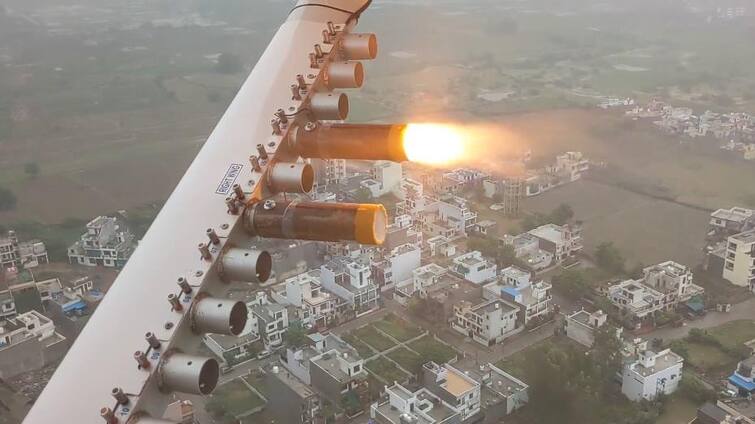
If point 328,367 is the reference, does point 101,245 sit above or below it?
above

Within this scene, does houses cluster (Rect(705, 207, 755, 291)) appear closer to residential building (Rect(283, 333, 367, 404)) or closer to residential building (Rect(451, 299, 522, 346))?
residential building (Rect(451, 299, 522, 346))

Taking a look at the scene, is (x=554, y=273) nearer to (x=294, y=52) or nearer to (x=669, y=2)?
(x=294, y=52)

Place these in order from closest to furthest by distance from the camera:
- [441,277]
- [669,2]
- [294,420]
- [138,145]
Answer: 1. [294,420]
2. [441,277]
3. [138,145]
4. [669,2]

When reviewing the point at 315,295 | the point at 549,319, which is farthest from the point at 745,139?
the point at 315,295

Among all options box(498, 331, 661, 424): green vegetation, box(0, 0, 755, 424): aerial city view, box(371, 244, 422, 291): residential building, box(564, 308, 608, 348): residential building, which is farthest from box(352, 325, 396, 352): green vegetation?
box(564, 308, 608, 348): residential building

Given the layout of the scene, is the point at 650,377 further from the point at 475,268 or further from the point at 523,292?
the point at 475,268

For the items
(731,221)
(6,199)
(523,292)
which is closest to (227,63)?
(6,199)

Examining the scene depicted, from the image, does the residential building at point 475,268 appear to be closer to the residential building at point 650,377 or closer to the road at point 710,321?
the road at point 710,321
